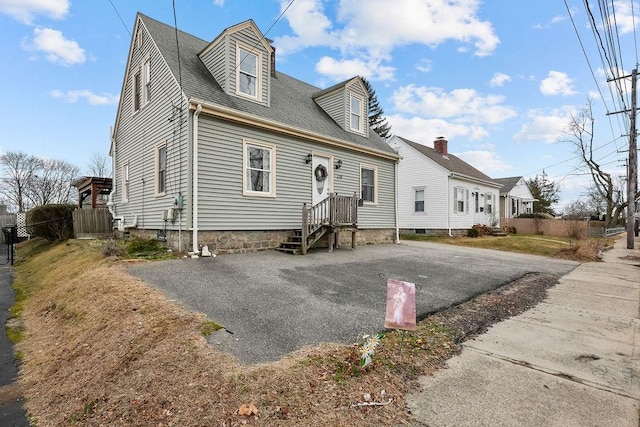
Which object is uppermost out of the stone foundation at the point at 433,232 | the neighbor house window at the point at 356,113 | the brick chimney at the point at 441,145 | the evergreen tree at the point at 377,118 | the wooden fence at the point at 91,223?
the evergreen tree at the point at 377,118

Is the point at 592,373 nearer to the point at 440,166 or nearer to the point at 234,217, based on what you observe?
the point at 234,217

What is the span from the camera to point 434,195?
20609mm

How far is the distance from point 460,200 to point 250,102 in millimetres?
15820

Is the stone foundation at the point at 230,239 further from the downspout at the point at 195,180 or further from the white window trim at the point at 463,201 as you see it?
the white window trim at the point at 463,201

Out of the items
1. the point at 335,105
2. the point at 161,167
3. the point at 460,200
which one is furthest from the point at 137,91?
the point at 460,200

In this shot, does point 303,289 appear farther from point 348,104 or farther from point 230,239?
point 348,104

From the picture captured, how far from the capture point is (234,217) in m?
9.27

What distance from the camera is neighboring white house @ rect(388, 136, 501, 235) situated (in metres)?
20.3

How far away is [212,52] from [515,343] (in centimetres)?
1084

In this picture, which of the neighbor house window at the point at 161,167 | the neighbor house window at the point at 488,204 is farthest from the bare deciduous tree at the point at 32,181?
the neighbor house window at the point at 488,204

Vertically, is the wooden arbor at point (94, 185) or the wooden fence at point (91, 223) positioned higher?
the wooden arbor at point (94, 185)

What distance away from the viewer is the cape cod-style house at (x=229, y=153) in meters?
8.76

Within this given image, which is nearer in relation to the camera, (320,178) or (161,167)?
(161,167)

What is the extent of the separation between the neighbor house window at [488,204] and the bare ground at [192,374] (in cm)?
2109
